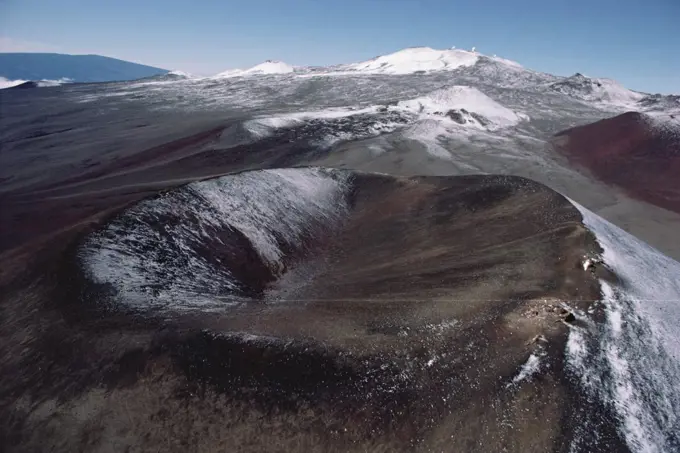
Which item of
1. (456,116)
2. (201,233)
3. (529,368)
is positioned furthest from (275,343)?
(456,116)

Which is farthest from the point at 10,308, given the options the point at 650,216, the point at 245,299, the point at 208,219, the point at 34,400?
the point at 650,216

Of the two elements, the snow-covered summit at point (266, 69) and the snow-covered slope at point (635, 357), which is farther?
the snow-covered summit at point (266, 69)

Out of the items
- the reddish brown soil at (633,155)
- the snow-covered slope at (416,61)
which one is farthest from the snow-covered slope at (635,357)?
the snow-covered slope at (416,61)

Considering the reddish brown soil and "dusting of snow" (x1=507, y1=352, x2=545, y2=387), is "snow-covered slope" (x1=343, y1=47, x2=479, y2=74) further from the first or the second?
"dusting of snow" (x1=507, y1=352, x2=545, y2=387)

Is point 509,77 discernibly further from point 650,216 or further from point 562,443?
point 562,443

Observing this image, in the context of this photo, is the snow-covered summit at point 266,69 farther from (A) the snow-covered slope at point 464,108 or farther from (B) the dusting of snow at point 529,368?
A: (B) the dusting of snow at point 529,368

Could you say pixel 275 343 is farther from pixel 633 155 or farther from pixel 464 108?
pixel 464 108
